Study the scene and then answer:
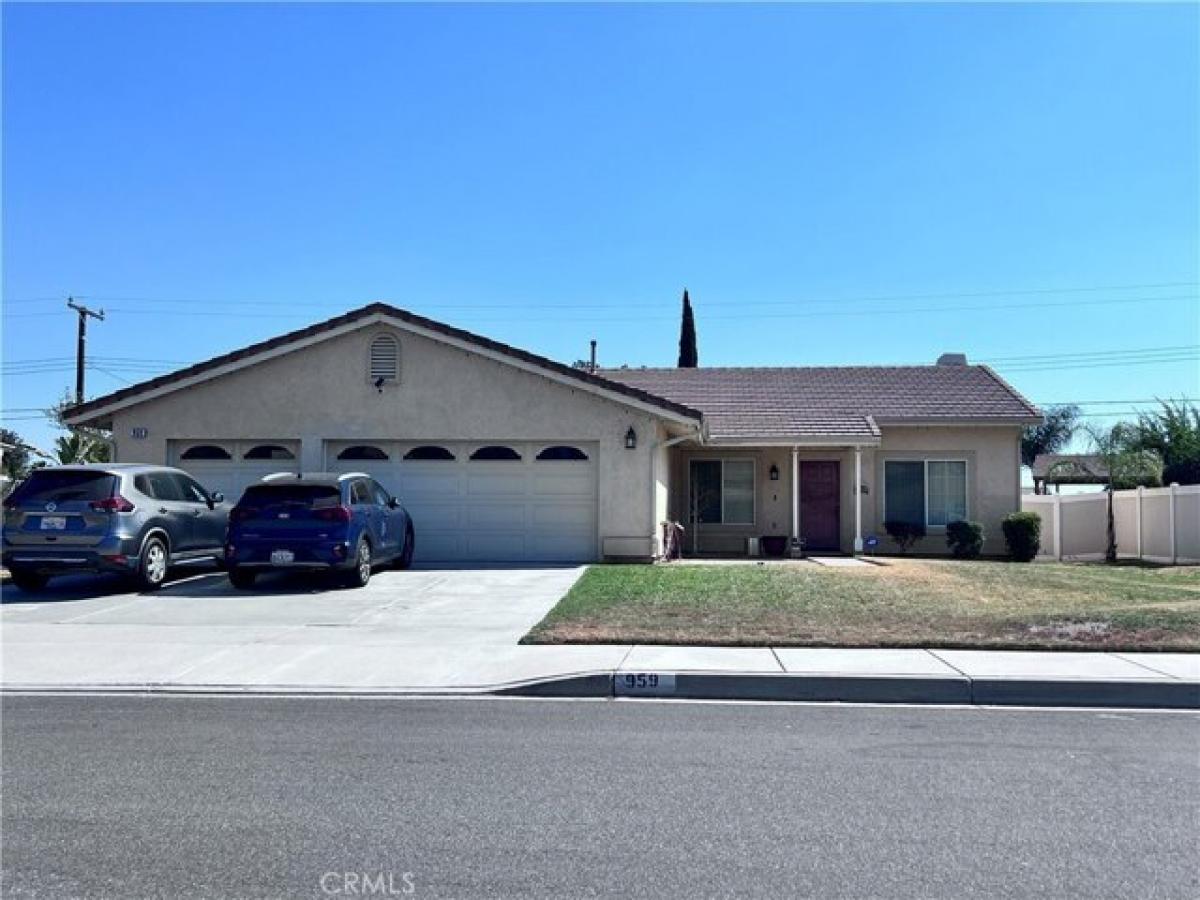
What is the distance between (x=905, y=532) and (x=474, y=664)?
14.7 metres

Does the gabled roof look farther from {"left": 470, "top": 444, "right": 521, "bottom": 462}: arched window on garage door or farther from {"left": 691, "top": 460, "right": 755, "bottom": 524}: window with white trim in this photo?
{"left": 691, "top": 460, "right": 755, "bottom": 524}: window with white trim

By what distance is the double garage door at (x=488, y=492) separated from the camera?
58.2 ft

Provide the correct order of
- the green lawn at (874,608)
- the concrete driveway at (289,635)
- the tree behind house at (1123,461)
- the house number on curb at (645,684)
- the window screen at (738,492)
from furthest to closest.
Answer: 1. the tree behind house at (1123,461)
2. the window screen at (738,492)
3. the green lawn at (874,608)
4. the concrete driveway at (289,635)
5. the house number on curb at (645,684)

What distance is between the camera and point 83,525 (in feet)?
43.6

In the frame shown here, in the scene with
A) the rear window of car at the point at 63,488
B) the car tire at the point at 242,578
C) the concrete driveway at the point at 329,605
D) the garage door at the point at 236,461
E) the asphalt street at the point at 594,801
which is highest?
the garage door at the point at 236,461

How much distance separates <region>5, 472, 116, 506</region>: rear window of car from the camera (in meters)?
13.4

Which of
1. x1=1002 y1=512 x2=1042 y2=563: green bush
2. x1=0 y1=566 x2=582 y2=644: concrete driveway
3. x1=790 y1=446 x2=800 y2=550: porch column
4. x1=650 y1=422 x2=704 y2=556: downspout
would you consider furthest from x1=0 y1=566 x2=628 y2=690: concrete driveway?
x1=1002 y1=512 x2=1042 y2=563: green bush

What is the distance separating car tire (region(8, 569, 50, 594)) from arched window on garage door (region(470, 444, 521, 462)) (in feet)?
22.9

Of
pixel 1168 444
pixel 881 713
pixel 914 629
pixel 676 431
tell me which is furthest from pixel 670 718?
pixel 1168 444

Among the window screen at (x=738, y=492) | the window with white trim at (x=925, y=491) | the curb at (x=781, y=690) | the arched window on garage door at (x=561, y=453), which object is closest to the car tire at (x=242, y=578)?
the arched window on garage door at (x=561, y=453)

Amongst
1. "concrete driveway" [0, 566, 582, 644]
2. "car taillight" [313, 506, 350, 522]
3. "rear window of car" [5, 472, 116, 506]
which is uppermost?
"rear window of car" [5, 472, 116, 506]

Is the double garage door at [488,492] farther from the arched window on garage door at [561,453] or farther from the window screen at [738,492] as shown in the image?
the window screen at [738,492]

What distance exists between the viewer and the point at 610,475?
57.4ft

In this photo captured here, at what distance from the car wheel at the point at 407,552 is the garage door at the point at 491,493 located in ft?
3.21
